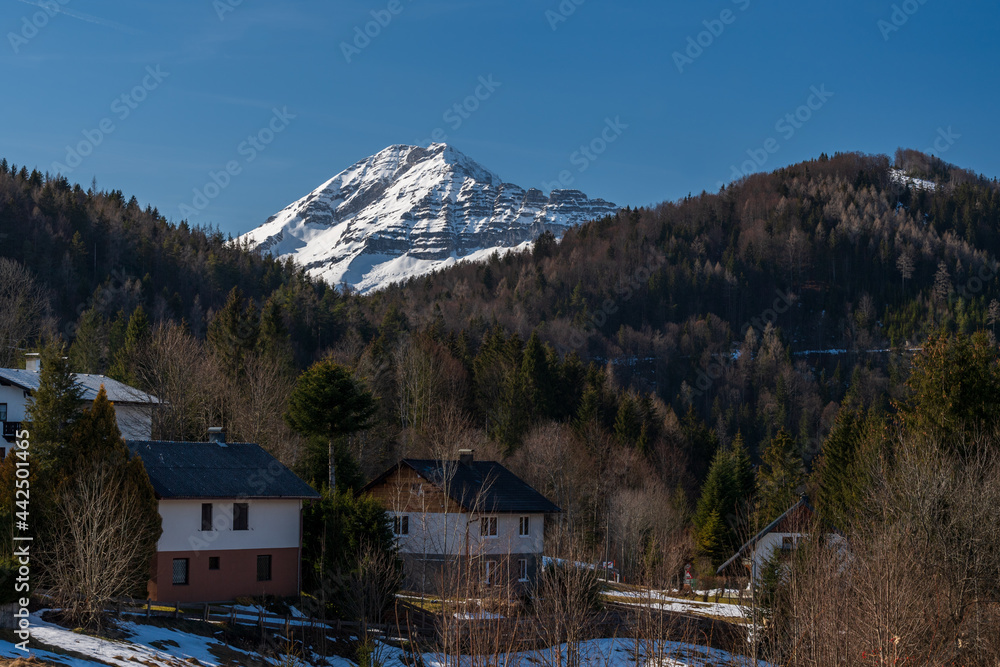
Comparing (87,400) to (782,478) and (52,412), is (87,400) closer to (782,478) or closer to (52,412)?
(52,412)

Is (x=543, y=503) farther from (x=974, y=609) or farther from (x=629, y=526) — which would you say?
(x=974, y=609)

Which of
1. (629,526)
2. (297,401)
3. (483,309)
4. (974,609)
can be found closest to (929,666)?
(974,609)

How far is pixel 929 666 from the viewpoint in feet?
71.1

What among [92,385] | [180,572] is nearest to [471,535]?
[180,572]

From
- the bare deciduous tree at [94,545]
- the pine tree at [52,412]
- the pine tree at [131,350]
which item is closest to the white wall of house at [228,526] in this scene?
the bare deciduous tree at [94,545]

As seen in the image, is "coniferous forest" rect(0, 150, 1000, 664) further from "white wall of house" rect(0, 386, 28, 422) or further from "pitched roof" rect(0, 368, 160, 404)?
"white wall of house" rect(0, 386, 28, 422)

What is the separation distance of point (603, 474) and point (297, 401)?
31.7m

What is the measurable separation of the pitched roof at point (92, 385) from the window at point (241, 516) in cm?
1503

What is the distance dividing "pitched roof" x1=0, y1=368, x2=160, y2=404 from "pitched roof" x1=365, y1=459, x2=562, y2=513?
16465 mm

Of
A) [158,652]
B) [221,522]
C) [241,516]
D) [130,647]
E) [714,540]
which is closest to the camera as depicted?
[130,647]

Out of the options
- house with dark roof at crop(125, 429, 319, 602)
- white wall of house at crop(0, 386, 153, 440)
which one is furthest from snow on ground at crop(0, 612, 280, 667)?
white wall of house at crop(0, 386, 153, 440)

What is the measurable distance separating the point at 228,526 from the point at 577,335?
113470mm

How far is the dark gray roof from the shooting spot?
39750mm

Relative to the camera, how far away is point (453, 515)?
47438 millimetres
